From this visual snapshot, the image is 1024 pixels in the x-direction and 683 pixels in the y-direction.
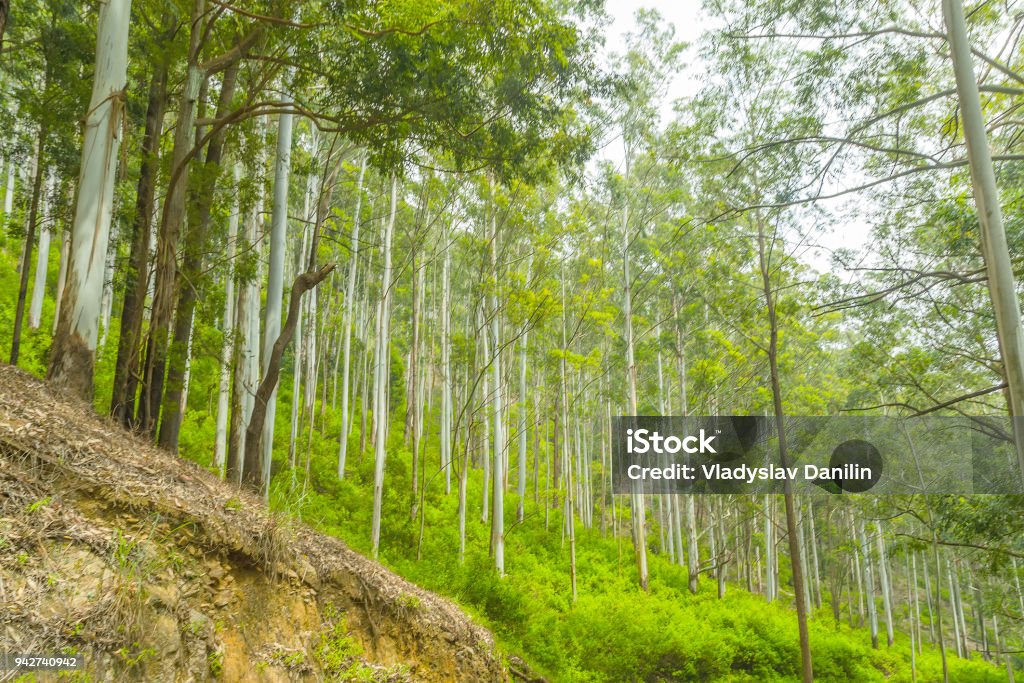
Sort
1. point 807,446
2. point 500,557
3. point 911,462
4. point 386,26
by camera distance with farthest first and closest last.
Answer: point 807,446 < point 911,462 < point 500,557 < point 386,26

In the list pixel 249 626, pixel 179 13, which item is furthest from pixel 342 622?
pixel 179 13

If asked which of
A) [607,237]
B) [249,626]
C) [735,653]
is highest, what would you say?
[607,237]

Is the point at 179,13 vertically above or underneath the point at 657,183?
underneath

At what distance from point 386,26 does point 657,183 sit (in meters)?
12.9

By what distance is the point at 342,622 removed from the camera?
5.10m

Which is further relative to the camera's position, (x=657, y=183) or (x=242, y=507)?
(x=657, y=183)

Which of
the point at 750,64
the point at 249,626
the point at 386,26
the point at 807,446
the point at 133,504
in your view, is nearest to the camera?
the point at 133,504

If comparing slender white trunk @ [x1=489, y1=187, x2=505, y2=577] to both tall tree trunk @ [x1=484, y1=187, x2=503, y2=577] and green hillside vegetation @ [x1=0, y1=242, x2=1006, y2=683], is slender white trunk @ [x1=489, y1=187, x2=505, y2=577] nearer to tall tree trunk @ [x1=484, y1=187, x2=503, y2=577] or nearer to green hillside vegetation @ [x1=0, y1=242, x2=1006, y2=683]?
tall tree trunk @ [x1=484, y1=187, x2=503, y2=577]

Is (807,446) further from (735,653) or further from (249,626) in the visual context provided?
(249,626)
